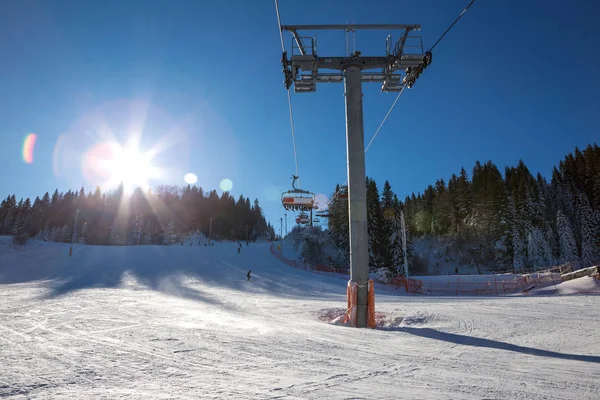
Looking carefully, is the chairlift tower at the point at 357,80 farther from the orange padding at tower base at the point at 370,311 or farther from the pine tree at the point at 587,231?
the pine tree at the point at 587,231

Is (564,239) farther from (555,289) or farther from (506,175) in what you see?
(555,289)

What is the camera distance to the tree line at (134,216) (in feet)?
330

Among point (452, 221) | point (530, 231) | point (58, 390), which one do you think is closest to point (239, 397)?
point (58, 390)

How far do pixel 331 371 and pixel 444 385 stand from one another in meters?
1.28

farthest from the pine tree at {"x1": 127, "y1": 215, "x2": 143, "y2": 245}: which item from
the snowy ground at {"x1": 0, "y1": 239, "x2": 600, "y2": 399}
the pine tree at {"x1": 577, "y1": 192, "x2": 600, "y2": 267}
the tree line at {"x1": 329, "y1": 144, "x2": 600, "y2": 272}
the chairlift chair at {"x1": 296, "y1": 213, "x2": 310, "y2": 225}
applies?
the pine tree at {"x1": 577, "y1": 192, "x2": 600, "y2": 267}

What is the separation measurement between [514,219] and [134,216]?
10288 centimetres

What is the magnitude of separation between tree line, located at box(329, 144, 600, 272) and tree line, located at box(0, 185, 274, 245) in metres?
57.2

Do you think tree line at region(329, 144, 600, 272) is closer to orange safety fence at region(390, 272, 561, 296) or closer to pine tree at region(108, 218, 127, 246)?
orange safety fence at region(390, 272, 561, 296)

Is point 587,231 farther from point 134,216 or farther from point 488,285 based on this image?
point 134,216

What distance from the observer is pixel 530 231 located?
51344mm

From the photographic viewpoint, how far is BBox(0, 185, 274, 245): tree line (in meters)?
101

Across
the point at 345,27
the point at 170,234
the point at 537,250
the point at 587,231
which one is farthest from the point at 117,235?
the point at 587,231

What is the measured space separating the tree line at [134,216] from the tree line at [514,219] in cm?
5716

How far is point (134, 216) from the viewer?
4063 inches
